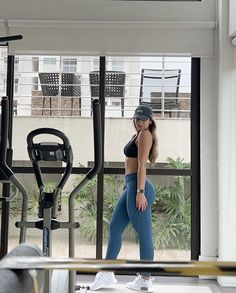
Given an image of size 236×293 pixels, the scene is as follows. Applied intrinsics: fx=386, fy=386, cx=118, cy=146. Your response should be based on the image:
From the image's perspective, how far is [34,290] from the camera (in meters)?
0.83

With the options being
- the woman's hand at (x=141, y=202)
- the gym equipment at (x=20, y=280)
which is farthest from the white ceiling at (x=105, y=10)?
the gym equipment at (x=20, y=280)

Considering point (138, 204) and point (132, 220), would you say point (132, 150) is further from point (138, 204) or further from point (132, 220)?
point (132, 220)

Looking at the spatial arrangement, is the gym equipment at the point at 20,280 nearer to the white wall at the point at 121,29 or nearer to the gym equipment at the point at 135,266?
the gym equipment at the point at 135,266

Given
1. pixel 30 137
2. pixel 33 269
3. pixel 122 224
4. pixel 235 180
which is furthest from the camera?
pixel 235 180

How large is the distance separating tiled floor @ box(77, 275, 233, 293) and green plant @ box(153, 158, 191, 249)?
0.38 meters

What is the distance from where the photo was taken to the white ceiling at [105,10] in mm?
3840

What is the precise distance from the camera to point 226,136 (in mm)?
3645

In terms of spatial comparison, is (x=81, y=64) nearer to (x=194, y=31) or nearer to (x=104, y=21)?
(x=104, y=21)

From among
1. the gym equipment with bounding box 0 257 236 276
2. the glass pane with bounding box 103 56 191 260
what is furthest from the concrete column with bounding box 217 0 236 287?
the gym equipment with bounding box 0 257 236 276

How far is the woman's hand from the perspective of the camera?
10.7 feet

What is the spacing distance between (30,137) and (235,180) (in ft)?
6.60

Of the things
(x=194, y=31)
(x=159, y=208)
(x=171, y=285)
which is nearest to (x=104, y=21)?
(x=194, y=31)

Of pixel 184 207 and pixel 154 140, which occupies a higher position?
pixel 154 140

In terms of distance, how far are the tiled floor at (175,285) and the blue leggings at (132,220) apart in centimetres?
29
